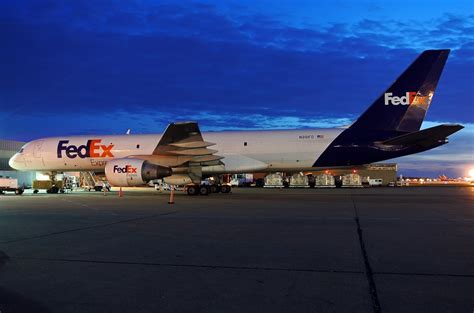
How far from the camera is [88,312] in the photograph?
13.1 ft

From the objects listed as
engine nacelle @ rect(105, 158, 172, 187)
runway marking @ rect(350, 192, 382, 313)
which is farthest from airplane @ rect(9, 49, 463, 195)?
runway marking @ rect(350, 192, 382, 313)

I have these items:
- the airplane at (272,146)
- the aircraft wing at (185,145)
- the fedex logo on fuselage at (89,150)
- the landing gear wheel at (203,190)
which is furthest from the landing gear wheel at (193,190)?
the fedex logo on fuselage at (89,150)

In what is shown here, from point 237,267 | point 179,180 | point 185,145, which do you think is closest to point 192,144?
point 185,145

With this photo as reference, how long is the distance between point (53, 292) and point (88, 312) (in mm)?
856

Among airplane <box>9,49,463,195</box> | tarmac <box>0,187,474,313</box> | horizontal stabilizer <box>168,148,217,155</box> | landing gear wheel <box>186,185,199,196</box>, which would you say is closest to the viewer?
tarmac <box>0,187,474,313</box>

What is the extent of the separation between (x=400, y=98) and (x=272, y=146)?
7.29 metres

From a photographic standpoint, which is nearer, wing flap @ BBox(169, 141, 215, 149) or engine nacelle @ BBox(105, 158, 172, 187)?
engine nacelle @ BBox(105, 158, 172, 187)

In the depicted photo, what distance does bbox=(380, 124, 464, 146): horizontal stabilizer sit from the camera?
19.7m

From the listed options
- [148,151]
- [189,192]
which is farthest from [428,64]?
[148,151]

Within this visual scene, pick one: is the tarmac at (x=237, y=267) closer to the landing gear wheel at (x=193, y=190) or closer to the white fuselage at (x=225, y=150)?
the white fuselage at (x=225, y=150)

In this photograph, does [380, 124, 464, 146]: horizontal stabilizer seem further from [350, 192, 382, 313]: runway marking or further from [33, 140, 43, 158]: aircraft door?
[33, 140, 43, 158]: aircraft door

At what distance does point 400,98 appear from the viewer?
22.9 metres

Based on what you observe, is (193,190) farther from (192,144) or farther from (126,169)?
(126,169)

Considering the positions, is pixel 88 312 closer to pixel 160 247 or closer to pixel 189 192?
pixel 160 247
